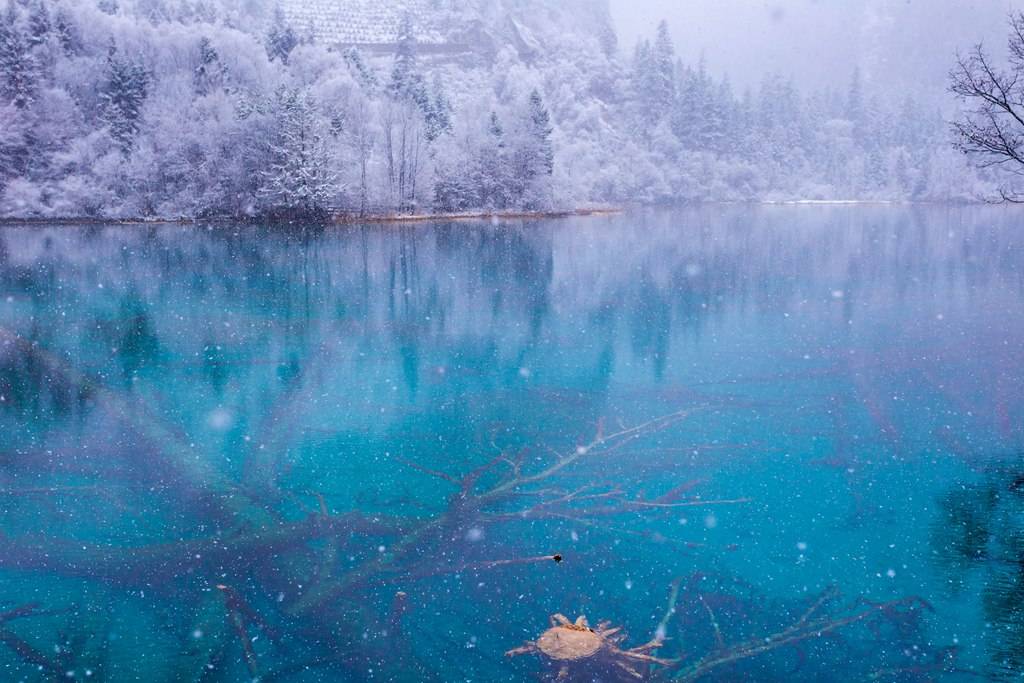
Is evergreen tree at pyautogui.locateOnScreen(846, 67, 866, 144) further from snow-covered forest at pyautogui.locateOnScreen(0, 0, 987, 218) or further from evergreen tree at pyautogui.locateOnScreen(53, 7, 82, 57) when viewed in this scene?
evergreen tree at pyautogui.locateOnScreen(53, 7, 82, 57)

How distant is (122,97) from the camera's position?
54094mm

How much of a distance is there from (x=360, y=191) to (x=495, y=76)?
138 ft

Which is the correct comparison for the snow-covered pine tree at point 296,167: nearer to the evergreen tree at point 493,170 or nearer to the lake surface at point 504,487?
the evergreen tree at point 493,170

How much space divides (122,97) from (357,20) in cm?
5359

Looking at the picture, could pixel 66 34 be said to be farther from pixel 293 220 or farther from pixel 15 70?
pixel 293 220

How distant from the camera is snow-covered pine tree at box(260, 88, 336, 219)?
49781mm

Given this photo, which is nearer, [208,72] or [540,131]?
[208,72]

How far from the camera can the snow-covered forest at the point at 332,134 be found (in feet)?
168

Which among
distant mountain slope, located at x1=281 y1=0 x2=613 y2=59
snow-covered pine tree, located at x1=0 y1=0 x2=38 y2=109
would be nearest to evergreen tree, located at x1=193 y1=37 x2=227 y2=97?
snow-covered pine tree, located at x1=0 y1=0 x2=38 y2=109

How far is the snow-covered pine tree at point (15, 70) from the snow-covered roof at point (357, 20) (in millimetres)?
43282

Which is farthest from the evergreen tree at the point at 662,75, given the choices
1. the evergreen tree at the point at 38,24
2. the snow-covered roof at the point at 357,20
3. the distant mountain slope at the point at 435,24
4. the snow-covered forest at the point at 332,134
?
the evergreen tree at the point at 38,24

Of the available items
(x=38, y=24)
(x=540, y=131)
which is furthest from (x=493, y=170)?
(x=38, y=24)

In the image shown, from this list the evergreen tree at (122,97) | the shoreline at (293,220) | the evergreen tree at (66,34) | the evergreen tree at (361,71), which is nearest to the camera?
the shoreline at (293,220)

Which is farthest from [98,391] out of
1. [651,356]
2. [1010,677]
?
[1010,677]
